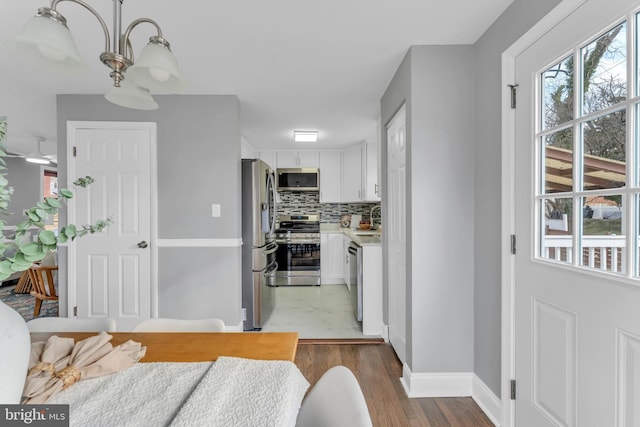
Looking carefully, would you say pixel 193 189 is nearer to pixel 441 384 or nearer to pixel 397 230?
pixel 397 230

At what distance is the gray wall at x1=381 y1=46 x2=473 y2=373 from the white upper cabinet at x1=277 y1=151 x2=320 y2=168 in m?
3.20

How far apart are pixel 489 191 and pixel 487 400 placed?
4.03 ft

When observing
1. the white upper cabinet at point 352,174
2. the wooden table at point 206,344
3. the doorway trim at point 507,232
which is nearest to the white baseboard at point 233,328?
the wooden table at point 206,344

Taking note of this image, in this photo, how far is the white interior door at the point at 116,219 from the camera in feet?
8.87

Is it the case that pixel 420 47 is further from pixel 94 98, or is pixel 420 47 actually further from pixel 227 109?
pixel 94 98

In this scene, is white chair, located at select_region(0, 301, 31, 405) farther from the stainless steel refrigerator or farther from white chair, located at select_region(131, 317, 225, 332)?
the stainless steel refrigerator

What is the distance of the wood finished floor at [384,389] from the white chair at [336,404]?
109 centimetres

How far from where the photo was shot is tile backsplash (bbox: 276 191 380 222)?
211 inches

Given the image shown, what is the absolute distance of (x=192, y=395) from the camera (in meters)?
0.77

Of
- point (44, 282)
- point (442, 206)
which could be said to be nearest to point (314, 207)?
point (442, 206)

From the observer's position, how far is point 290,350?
1145 mm

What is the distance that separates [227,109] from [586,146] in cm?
255

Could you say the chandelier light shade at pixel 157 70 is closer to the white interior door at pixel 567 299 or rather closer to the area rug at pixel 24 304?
the white interior door at pixel 567 299

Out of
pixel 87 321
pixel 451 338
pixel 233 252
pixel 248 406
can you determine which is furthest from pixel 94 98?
pixel 451 338
